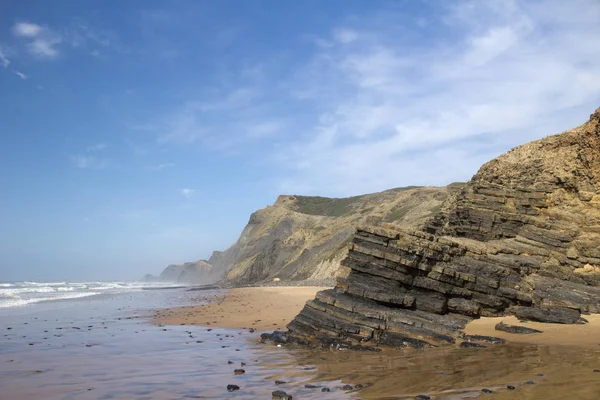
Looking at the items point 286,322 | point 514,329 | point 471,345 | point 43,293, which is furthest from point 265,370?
point 43,293

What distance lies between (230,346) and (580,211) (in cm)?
1706

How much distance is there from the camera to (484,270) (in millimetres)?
17938

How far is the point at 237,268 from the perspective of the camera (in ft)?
284

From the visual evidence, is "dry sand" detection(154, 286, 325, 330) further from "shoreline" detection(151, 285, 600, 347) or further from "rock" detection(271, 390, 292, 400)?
"rock" detection(271, 390, 292, 400)

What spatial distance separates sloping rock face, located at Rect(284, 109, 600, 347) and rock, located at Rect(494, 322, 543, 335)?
1255mm

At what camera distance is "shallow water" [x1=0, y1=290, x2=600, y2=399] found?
9031 mm

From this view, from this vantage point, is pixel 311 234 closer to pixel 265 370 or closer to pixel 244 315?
pixel 244 315

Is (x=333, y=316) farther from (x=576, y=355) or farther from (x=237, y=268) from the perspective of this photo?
(x=237, y=268)

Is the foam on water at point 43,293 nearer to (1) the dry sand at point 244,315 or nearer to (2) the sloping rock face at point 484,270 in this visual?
(1) the dry sand at point 244,315

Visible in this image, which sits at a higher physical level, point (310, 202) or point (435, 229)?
point (310, 202)

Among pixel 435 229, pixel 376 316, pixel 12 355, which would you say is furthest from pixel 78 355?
pixel 435 229

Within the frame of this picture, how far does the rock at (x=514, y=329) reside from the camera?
1495 cm

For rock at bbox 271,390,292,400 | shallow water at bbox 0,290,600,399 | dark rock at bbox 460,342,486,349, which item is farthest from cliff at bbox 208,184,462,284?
rock at bbox 271,390,292,400

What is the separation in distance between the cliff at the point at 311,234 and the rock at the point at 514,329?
927 inches
